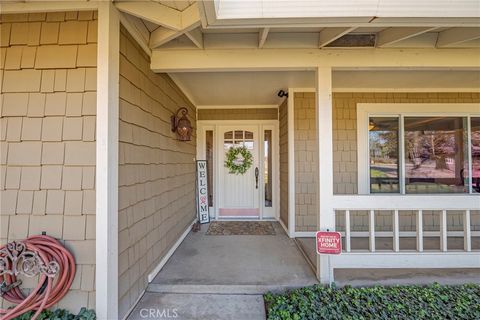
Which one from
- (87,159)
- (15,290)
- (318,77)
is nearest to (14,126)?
(87,159)

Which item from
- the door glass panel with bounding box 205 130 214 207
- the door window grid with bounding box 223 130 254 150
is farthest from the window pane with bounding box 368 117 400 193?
the door glass panel with bounding box 205 130 214 207

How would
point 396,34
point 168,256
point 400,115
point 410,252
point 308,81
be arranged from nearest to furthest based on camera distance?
1. point 396,34
2. point 410,252
3. point 168,256
4. point 308,81
5. point 400,115

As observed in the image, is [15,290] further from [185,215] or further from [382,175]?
[382,175]

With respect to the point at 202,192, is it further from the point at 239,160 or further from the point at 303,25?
the point at 303,25

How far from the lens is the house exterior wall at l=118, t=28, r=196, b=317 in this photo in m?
2.03

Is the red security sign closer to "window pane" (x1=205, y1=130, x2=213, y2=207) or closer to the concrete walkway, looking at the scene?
the concrete walkway

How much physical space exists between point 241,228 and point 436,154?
3.50 meters

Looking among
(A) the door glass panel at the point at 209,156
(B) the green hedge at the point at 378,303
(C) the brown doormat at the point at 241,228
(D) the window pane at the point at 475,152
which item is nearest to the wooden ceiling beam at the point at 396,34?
(B) the green hedge at the point at 378,303

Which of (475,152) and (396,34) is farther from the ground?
(396,34)

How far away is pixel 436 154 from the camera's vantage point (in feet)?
13.2

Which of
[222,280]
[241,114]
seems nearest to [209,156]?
[241,114]

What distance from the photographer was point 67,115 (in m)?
1.81

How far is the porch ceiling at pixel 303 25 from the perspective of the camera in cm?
174

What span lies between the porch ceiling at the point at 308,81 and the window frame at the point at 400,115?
0.28 meters
